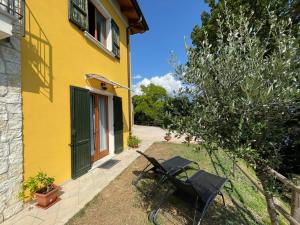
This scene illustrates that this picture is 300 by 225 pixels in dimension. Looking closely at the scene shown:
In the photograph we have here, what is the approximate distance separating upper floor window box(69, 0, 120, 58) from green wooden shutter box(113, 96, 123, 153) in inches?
88.2

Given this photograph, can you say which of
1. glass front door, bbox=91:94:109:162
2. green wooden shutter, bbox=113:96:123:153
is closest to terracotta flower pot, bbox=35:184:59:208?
glass front door, bbox=91:94:109:162

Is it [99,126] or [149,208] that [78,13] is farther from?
[149,208]

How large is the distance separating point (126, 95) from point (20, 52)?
21.7 feet

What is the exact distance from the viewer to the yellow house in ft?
13.9

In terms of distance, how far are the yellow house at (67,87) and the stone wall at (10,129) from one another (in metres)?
0.18

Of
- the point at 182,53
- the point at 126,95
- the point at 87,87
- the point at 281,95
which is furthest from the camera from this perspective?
the point at 126,95

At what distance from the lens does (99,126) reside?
765 cm

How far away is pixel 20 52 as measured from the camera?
389 centimetres

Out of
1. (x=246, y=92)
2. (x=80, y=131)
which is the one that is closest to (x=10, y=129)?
(x=80, y=131)

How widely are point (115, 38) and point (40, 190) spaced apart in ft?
23.4

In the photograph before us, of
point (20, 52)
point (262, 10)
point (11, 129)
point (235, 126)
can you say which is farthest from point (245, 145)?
point (262, 10)

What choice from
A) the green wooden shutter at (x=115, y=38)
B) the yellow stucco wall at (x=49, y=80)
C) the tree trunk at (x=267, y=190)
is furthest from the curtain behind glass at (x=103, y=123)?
the tree trunk at (x=267, y=190)

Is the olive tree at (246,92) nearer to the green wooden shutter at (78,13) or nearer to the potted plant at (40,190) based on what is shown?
the potted plant at (40,190)

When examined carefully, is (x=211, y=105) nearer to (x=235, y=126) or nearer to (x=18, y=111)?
(x=235, y=126)
